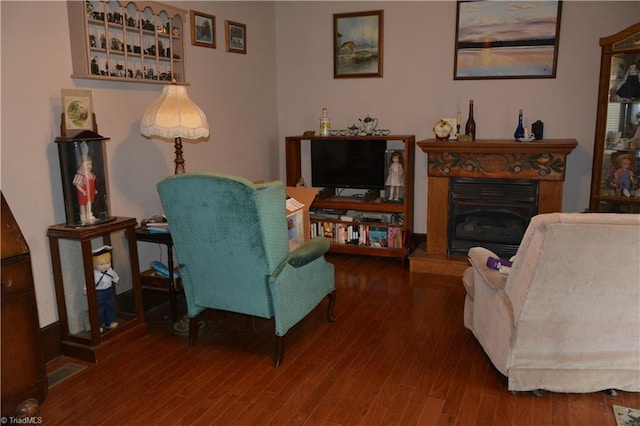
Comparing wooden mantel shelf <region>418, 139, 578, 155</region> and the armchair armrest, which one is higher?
wooden mantel shelf <region>418, 139, 578, 155</region>

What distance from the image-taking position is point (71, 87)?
322 centimetres

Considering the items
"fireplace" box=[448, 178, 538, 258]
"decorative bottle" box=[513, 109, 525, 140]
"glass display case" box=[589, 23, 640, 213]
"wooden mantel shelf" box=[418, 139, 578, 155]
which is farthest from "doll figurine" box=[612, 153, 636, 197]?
"decorative bottle" box=[513, 109, 525, 140]

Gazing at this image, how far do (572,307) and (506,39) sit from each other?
3.05m

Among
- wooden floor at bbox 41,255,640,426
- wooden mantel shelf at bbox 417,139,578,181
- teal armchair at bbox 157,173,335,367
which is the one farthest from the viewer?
wooden mantel shelf at bbox 417,139,578,181

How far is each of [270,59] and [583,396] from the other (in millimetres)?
4247

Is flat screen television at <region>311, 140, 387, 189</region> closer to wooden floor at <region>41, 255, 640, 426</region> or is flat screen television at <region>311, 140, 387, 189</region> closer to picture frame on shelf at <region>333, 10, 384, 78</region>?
picture frame on shelf at <region>333, 10, 384, 78</region>

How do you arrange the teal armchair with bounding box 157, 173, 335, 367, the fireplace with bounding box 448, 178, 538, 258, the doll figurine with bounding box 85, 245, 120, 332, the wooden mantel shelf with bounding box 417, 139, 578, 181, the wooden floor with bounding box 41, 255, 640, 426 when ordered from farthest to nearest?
the fireplace with bounding box 448, 178, 538, 258, the wooden mantel shelf with bounding box 417, 139, 578, 181, the doll figurine with bounding box 85, 245, 120, 332, the teal armchair with bounding box 157, 173, 335, 367, the wooden floor with bounding box 41, 255, 640, 426

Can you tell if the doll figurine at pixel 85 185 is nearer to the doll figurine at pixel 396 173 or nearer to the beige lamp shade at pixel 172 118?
the beige lamp shade at pixel 172 118

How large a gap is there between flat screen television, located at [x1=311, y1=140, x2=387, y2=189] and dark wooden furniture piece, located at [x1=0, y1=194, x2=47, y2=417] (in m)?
3.25

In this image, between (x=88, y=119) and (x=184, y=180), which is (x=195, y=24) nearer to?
(x=88, y=119)

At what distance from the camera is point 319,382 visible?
2.84 meters

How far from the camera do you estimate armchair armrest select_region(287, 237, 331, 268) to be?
3.05 m

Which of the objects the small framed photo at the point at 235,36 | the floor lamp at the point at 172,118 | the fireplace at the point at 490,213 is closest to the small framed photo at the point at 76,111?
A: the floor lamp at the point at 172,118

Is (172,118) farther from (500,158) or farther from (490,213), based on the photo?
(490,213)
